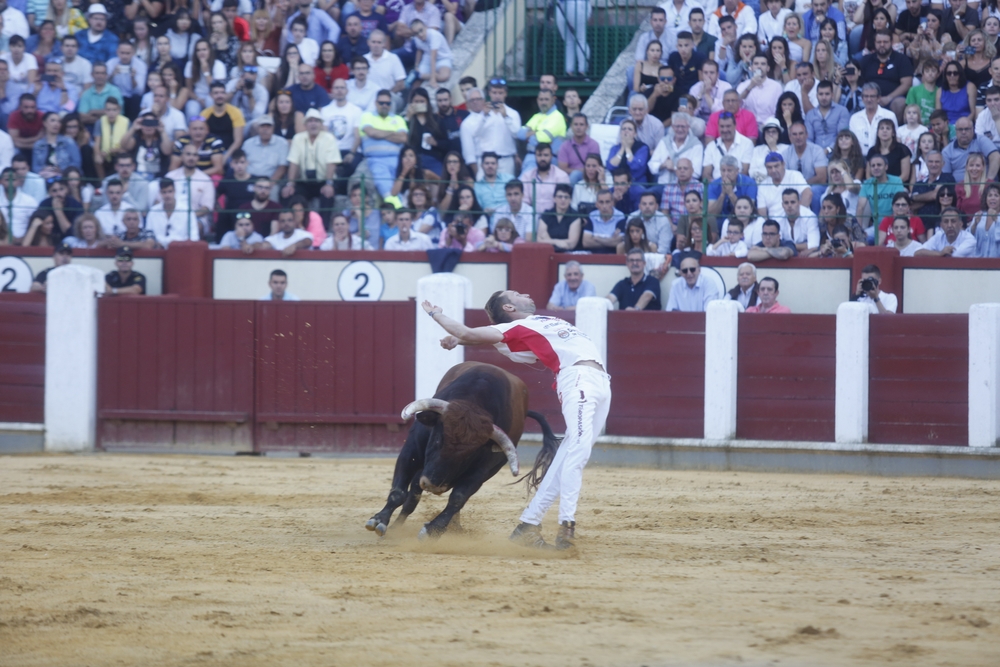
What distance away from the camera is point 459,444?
602 cm

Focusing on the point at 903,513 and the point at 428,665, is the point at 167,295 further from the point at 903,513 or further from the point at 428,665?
the point at 428,665

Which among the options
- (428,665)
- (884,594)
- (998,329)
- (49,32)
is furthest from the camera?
(49,32)

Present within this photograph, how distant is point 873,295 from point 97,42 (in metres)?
8.83

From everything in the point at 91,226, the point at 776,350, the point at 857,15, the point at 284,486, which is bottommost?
the point at 284,486

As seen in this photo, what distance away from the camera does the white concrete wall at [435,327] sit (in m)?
10.6

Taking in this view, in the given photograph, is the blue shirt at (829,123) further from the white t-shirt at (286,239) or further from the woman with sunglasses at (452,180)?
the white t-shirt at (286,239)

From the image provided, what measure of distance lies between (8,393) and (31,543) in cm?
539

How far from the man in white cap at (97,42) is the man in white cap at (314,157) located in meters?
3.05

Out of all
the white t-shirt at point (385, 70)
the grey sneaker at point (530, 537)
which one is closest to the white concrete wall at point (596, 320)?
the white t-shirt at point (385, 70)

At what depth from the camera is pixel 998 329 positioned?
945 cm

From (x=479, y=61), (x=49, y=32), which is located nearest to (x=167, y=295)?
(x=49, y=32)

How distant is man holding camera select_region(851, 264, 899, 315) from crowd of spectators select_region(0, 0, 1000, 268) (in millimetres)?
640

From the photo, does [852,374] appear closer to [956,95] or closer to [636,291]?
[636,291]

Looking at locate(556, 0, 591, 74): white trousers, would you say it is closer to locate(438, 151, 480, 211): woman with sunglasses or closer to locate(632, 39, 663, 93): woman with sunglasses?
locate(632, 39, 663, 93): woman with sunglasses
